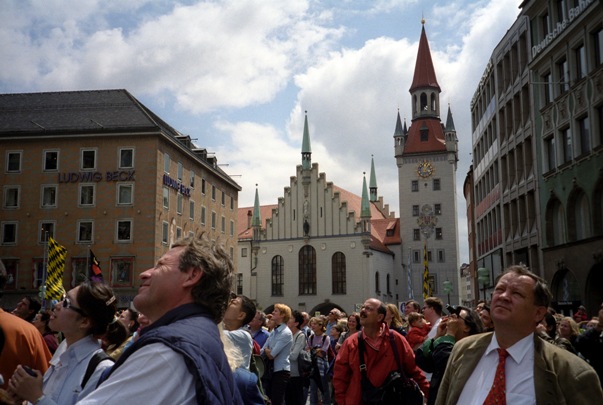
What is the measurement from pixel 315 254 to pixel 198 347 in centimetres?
6879

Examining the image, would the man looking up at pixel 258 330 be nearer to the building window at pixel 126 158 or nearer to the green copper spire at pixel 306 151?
the building window at pixel 126 158

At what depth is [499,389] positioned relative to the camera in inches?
139

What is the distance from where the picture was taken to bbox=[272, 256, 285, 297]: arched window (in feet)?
236

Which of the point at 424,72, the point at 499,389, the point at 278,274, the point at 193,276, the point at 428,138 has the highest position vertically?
the point at 424,72

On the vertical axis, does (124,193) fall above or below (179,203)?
above

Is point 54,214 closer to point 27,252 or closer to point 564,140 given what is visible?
point 27,252

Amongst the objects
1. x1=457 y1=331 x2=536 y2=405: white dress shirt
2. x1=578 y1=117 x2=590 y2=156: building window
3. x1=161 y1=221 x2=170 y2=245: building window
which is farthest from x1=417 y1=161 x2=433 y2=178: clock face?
x1=457 y1=331 x2=536 y2=405: white dress shirt

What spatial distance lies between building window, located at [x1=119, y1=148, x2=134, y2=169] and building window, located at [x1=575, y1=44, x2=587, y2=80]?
27.7 meters

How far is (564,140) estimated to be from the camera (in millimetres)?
25031

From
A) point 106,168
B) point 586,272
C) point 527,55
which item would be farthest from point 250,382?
point 106,168

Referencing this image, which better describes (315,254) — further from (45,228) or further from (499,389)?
(499,389)

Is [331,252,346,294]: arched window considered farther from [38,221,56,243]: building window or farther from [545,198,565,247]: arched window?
[545,198,565,247]: arched window

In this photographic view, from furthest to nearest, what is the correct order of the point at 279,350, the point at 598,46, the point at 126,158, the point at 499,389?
the point at 126,158, the point at 598,46, the point at 279,350, the point at 499,389

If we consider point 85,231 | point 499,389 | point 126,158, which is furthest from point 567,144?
point 85,231
